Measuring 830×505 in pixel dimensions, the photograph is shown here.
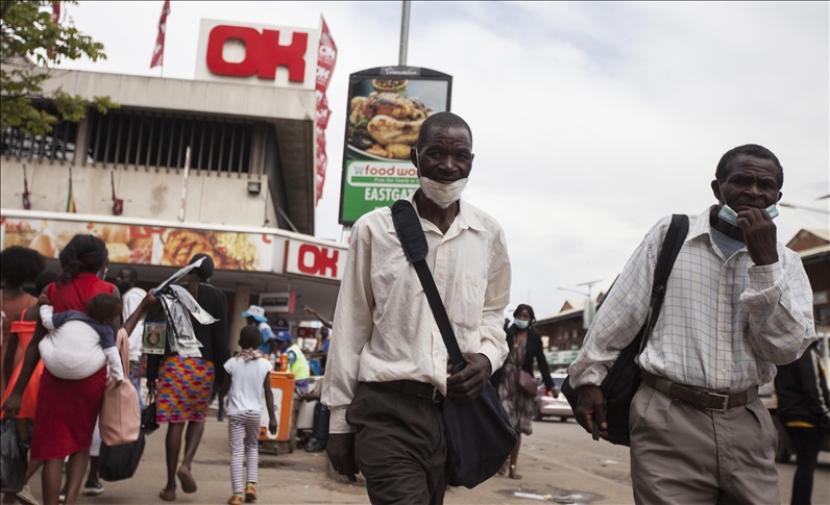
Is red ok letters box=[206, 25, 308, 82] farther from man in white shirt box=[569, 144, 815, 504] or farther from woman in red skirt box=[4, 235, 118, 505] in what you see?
man in white shirt box=[569, 144, 815, 504]

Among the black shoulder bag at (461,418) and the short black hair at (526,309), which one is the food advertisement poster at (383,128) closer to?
the short black hair at (526,309)

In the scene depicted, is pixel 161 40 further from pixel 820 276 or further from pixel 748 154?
pixel 748 154

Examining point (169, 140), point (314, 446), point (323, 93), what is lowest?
point (314, 446)

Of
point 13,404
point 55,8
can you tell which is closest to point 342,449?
point 13,404

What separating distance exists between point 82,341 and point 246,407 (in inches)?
94.6

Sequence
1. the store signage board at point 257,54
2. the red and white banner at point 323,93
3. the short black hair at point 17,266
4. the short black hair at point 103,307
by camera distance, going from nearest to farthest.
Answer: the short black hair at point 103,307
the short black hair at point 17,266
the store signage board at point 257,54
the red and white banner at point 323,93

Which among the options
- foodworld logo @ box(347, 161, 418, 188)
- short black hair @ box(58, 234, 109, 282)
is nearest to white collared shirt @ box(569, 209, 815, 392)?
short black hair @ box(58, 234, 109, 282)

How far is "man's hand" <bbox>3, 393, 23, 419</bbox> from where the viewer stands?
5.31m

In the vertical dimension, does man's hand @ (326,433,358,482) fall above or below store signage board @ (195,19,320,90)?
below

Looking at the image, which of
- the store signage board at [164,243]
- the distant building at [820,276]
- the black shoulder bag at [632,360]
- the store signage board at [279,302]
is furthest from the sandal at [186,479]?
the distant building at [820,276]

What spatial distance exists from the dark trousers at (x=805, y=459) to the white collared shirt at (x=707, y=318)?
3.67 metres

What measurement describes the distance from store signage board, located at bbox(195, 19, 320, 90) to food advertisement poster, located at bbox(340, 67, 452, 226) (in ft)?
46.3

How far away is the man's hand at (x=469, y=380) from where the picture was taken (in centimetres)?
317

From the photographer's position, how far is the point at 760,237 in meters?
3.20
